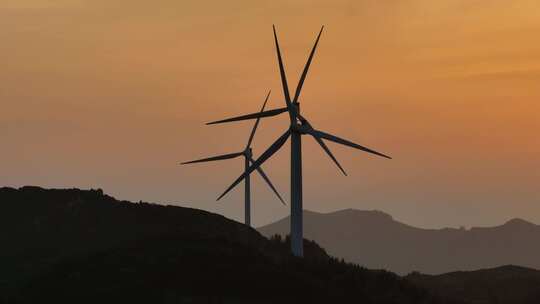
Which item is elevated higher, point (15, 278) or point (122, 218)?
point (122, 218)

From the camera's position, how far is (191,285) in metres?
92.0

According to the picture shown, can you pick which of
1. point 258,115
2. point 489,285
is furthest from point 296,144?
point 489,285

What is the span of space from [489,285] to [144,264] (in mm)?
70705

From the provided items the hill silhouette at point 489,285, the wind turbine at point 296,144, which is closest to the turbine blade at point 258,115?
the wind turbine at point 296,144

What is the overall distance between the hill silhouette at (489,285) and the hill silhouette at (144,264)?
86.0 feet

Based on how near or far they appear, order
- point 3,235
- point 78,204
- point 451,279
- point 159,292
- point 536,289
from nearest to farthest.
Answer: point 159,292, point 3,235, point 78,204, point 536,289, point 451,279

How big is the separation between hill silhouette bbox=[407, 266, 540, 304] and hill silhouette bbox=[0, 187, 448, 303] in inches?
1032

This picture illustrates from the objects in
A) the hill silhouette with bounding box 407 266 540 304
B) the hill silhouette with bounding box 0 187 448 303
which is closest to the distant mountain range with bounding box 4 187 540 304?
the hill silhouette with bounding box 0 187 448 303

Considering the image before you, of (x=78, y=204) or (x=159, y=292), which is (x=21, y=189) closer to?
(x=78, y=204)

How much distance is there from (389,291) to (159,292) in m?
26.7

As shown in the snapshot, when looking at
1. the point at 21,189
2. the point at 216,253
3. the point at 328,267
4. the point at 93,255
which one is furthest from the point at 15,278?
the point at 21,189

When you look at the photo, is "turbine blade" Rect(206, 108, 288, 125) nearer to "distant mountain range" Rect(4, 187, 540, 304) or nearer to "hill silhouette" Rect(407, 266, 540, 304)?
"distant mountain range" Rect(4, 187, 540, 304)

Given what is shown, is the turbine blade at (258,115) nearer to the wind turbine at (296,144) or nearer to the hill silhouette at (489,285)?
the wind turbine at (296,144)

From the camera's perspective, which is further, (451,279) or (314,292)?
(451,279)
